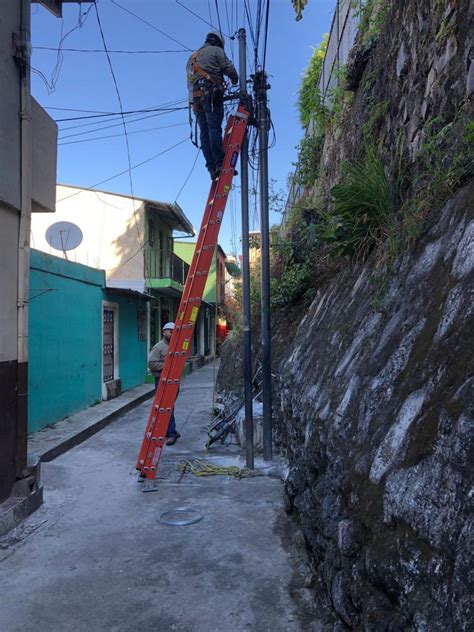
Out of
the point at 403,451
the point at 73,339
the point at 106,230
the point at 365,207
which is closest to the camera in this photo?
the point at 403,451

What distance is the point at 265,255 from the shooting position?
6.49 m

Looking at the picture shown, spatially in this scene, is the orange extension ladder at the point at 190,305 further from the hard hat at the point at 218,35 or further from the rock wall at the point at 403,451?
the rock wall at the point at 403,451

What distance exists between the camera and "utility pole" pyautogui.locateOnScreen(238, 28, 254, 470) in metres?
6.17

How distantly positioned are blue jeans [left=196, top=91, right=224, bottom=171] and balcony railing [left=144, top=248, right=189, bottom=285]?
1035 cm

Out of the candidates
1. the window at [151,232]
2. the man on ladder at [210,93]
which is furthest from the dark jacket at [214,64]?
the window at [151,232]

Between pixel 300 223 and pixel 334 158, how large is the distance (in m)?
1.72

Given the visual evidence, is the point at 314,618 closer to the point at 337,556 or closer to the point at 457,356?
the point at 337,556

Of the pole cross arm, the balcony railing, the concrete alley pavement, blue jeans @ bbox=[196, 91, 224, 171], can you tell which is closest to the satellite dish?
the balcony railing

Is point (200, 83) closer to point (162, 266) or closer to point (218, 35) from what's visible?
point (218, 35)

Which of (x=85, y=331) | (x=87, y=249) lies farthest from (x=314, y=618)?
(x=87, y=249)

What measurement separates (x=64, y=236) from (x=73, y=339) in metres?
2.86

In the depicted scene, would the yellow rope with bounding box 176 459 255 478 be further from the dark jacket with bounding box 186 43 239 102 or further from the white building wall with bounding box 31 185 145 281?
the white building wall with bounding box 31 185 145 281

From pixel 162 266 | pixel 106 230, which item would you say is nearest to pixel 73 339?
pixel 106 230

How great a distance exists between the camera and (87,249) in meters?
16.7
